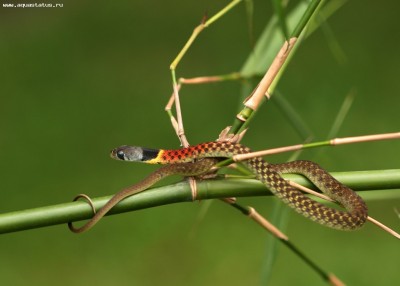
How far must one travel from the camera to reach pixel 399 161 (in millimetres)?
3229

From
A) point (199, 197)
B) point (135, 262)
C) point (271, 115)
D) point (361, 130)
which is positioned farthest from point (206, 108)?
point (199, 197)

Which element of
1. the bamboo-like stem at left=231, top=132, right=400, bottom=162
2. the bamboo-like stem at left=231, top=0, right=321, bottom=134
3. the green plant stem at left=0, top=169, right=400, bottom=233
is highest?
the bamboo-like stem at left=231, top=0, right=321, bottom=134

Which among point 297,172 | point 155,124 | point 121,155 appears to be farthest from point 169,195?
point 155,124

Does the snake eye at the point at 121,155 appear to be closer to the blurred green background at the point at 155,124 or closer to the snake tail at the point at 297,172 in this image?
the snake tail at the point at 297,172

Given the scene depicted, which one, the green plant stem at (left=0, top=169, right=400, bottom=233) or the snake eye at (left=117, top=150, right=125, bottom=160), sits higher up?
the snake eye at (left=117, top=150, right=125, bottom=160)

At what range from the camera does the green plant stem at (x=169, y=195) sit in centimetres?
75

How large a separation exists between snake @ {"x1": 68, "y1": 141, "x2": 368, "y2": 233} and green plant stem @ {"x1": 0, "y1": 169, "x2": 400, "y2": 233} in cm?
2

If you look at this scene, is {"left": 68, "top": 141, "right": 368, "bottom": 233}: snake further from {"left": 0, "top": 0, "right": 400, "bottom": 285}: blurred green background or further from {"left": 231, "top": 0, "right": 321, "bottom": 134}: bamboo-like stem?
{"left": 0, "top": 0, "right": 400, "bottom": 285}: blurred green background

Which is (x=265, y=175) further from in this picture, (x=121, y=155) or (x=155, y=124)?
(x=155, y=124)

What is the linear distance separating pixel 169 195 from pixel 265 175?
217mm

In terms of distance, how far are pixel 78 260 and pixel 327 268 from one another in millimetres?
972

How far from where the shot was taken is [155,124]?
354cm

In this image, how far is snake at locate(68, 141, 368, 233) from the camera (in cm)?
87

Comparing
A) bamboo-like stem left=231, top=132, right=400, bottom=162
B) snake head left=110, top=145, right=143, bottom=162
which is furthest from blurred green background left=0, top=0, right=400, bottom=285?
bamboo-like stem left=231, top=132, right=400, bottom=162
